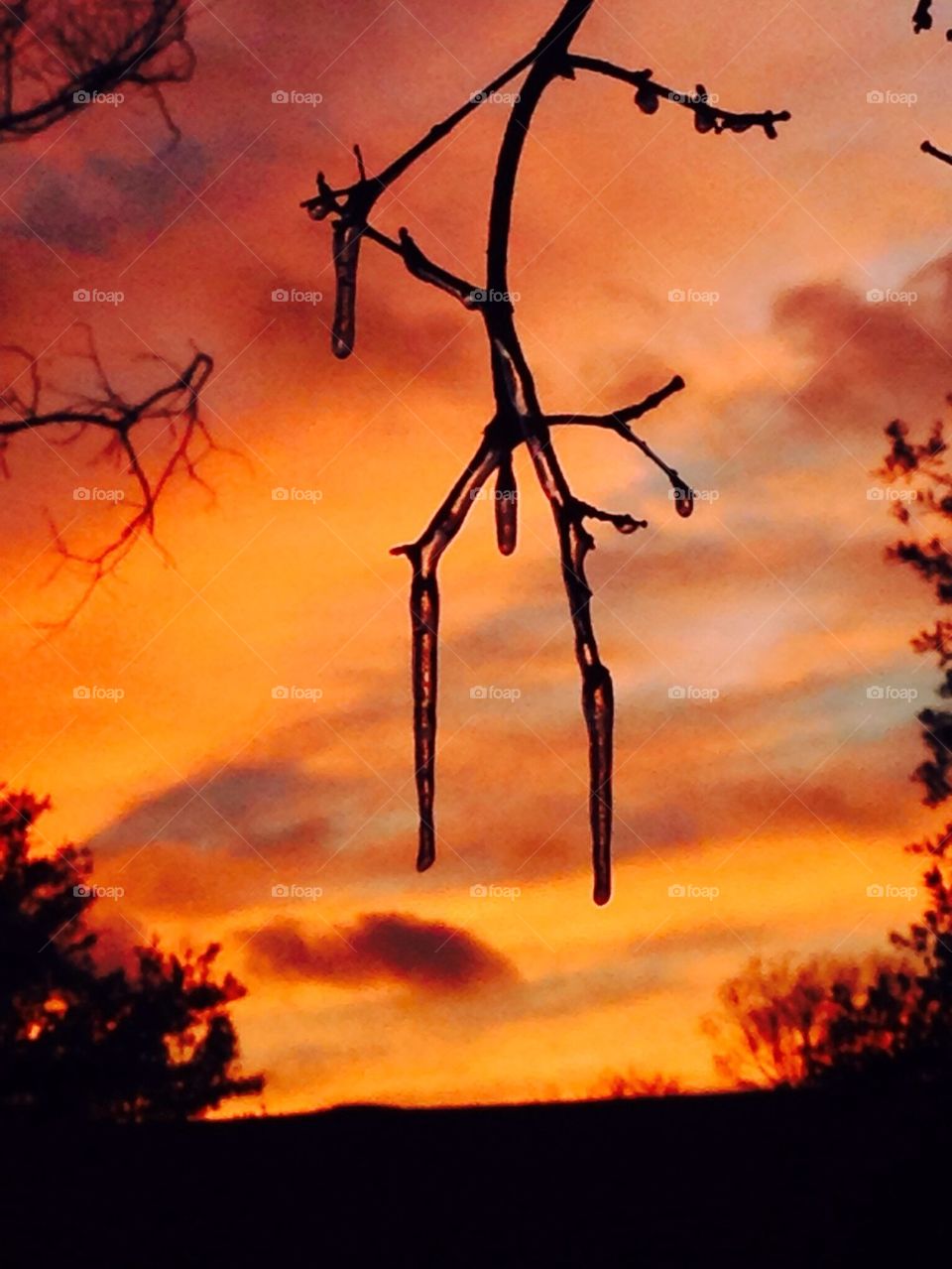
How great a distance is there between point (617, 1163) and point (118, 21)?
207 cm

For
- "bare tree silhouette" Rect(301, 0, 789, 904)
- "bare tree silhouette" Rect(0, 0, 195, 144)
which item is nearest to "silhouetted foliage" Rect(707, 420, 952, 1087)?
"bare tree silhouette" Rect(301, 0, 789, 904)

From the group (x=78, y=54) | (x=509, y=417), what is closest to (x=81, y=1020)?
(x=509, y=417)

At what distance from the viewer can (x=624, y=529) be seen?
2.54 meters

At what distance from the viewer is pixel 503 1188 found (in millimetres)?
1449

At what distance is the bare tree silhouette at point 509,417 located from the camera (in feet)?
8.02

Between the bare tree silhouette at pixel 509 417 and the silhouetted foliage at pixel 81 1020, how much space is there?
1.61 ft

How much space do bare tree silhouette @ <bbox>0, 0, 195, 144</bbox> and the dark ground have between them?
176cm

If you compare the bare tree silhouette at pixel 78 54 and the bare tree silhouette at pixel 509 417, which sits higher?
the bare tree silhouette at pixel 78 54

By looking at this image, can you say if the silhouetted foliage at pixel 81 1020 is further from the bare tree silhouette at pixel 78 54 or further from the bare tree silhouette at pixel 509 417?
the bare tree silhouette at pixel 78 54

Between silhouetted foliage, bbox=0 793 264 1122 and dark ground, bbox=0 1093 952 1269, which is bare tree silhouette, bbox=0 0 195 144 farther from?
dark ground, bbox=0 1093 952 1269

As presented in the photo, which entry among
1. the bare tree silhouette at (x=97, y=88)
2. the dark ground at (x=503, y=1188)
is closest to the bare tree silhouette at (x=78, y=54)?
the bare tree silhouette at (x=97, y=88)

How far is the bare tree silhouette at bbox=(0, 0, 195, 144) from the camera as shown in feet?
8.70

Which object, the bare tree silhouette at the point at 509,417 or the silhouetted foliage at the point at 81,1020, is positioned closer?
the bare tree silhouette at the point at 509,417

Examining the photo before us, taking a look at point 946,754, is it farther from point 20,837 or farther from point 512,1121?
point 20,837
